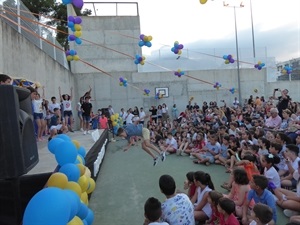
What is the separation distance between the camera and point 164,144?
10.4m

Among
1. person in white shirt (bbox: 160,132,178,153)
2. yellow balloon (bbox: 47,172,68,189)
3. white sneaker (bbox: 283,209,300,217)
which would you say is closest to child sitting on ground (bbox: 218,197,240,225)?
white sneaker (bbox: 283,209,300,217)

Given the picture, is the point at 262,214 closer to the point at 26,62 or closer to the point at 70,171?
the point at 70,171

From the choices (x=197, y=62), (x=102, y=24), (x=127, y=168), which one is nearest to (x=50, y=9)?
(x=102, y=24)

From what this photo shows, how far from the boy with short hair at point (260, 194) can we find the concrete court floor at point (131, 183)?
491 mm

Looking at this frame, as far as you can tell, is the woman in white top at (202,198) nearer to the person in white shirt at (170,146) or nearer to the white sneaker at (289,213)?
the white sneaker at (289,213)

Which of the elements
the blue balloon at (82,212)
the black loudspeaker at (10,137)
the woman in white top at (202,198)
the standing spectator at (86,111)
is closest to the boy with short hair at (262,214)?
the woman in white top at (202,198)

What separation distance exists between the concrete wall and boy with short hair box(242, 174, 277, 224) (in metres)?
6.19

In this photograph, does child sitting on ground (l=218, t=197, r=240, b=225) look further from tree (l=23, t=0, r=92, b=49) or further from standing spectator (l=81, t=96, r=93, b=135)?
tree (l=23, t=0, r=92, b=49)

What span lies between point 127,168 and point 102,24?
1438 centimetres

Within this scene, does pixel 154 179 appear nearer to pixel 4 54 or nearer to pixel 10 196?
pixel 10 196

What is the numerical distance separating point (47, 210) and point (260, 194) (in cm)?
302

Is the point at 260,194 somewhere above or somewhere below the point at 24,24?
below

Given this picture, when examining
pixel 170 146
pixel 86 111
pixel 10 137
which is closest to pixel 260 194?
pixel 10 137

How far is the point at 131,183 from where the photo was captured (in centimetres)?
631
